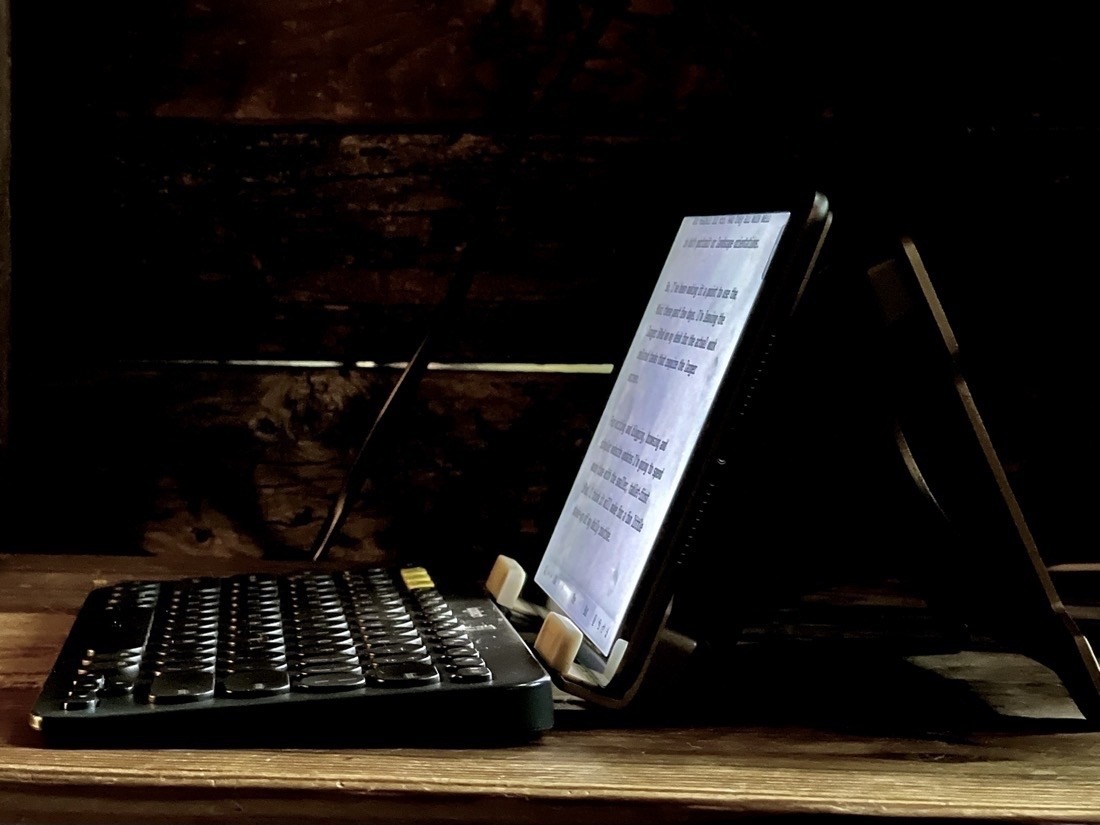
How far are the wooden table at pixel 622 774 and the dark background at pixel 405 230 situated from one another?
0.40 m

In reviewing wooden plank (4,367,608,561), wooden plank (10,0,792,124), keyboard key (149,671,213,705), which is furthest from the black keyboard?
wooden plank (10,0,792,124)

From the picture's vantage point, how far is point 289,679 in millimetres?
492

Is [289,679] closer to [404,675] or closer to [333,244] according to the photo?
[404,675]

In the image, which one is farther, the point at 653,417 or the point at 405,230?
the point at 405,230

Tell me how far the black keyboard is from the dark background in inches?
13.6

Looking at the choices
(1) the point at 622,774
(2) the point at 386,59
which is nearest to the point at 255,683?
(1) the point at 622,774

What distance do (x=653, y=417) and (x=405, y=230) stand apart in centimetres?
37

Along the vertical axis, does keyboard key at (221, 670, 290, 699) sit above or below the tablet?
below

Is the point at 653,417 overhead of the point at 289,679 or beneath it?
overhead

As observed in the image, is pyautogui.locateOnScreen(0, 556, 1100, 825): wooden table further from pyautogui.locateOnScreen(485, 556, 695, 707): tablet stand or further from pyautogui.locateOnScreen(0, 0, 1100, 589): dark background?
pyautogui.locateOnScreen(0, 0, 1100, 589): dark background

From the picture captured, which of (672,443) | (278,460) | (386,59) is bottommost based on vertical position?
(278,460)

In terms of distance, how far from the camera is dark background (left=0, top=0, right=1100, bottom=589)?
2.96 feet

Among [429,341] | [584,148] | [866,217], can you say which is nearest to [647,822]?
[866,217]

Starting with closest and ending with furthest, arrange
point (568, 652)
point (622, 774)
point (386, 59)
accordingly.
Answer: point (622, 774) → point (568, 652) → point (386, 59)
